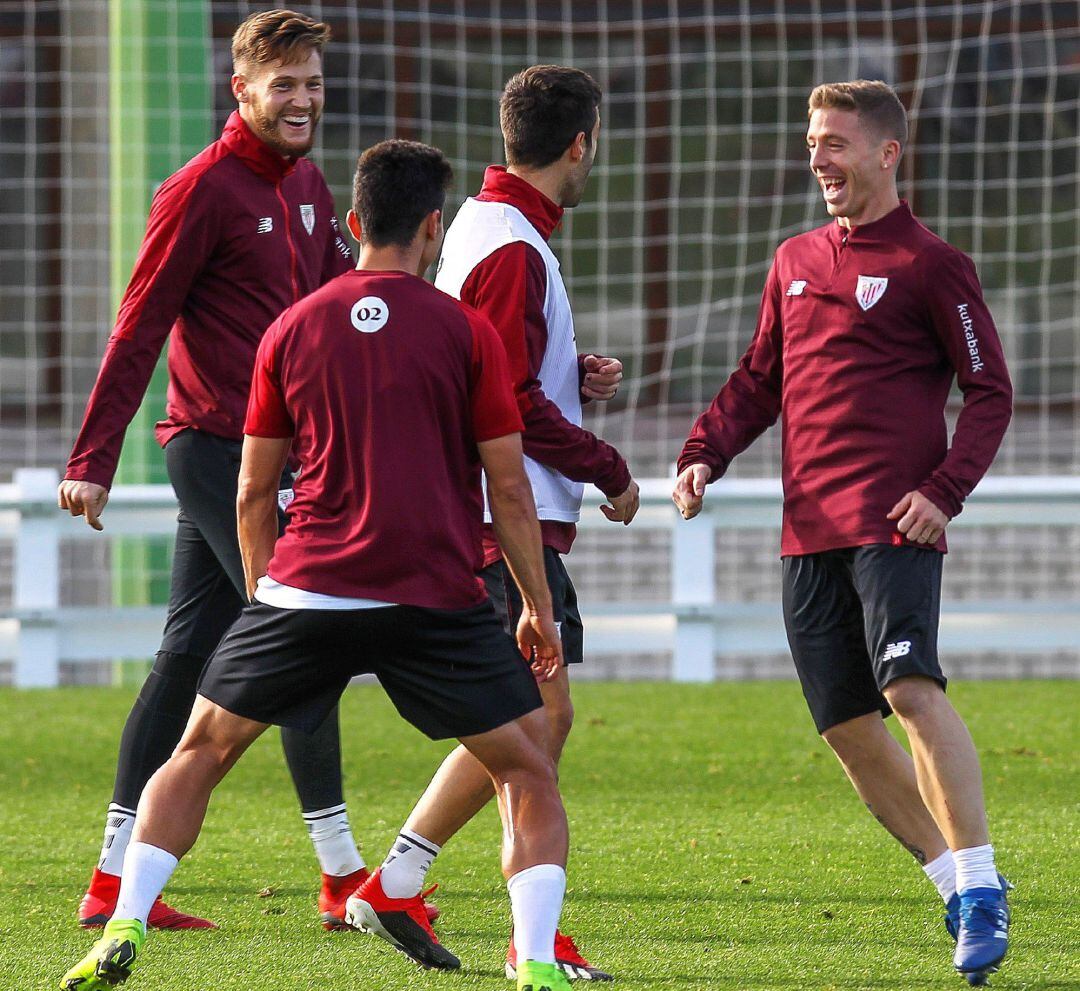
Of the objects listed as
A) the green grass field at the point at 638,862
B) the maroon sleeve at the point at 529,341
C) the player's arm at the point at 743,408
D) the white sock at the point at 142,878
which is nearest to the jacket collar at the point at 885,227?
the player's arm at the point at 743,408

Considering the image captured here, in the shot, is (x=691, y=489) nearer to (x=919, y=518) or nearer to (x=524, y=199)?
(x=919, y=518)

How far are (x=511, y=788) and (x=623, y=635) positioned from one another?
5.30 meters

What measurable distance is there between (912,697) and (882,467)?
18.9 inches

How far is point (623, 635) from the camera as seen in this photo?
857 cm

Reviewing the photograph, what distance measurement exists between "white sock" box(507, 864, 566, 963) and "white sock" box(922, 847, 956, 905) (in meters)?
0.97

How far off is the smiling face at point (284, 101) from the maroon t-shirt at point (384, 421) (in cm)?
101

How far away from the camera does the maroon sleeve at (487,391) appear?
10.7ft

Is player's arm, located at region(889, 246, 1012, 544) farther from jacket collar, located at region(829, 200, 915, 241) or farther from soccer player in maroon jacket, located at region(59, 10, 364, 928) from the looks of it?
soccer player in maroon jacket, located at region(59, 10, 364, 928)

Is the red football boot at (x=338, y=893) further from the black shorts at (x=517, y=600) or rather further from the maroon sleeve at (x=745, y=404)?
the maroon sleeve at (x=745, y=404)

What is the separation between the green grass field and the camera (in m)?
3.79

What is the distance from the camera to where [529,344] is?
369cm

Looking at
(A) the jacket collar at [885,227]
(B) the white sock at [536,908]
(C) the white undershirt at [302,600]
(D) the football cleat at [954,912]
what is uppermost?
(A) the jacket collar at [885,227]

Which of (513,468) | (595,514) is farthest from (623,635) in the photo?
(513,468)

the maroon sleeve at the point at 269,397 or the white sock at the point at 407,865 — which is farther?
the white sock at the point at 407,865
